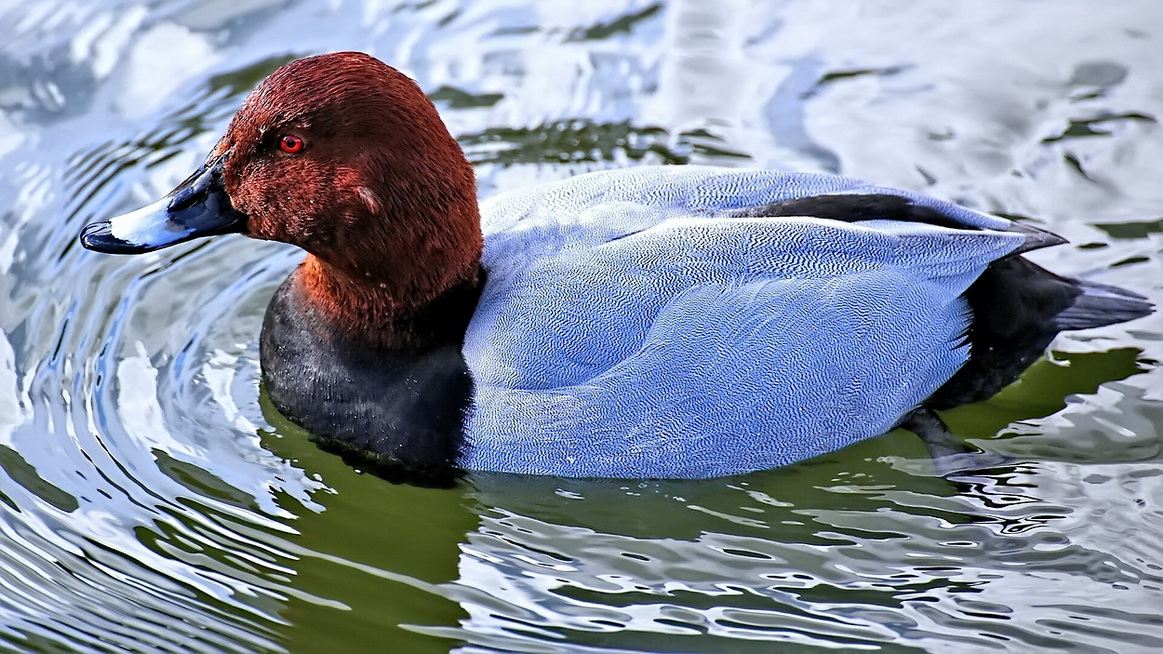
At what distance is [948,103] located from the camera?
22.9 ft

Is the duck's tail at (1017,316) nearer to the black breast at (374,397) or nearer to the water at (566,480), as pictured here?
the water at (566,480)

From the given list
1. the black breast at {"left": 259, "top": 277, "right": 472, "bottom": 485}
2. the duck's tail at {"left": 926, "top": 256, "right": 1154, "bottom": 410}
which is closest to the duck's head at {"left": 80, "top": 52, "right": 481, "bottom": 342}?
the black breast at {"left": 259, "top": 277, "right": 472, "bottom": 485}

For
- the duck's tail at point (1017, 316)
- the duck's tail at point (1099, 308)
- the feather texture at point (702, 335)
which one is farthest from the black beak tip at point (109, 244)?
the duck's tail at point (1099, 308)

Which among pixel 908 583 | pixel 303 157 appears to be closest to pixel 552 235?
pixel 303 157

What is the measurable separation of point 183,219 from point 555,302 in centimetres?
129

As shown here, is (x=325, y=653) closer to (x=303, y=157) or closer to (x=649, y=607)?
(x=649, y=607)

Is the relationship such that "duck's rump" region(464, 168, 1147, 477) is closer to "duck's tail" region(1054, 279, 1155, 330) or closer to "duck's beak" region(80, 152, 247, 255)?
"duck's tail" region(1054, 279, 1155, 330)

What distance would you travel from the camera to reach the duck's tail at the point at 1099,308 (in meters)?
5.25

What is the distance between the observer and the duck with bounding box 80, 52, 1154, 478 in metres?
4.57

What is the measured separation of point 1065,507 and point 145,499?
10.8 feet

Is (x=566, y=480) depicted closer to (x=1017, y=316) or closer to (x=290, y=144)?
(x=290, y=144)

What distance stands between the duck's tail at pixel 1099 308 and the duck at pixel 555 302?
1.22 feet

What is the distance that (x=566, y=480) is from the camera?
16.0 ft

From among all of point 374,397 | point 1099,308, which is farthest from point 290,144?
point 1099,308
